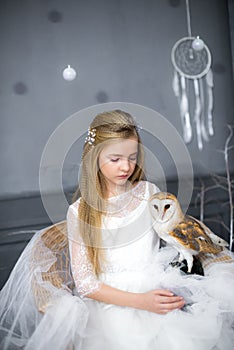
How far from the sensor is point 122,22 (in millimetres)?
2723

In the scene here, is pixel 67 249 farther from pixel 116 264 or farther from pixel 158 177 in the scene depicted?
pixel 158 177

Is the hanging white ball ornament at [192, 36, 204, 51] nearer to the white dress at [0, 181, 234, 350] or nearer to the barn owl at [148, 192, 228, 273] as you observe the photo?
the white dress at [0, 181, 234, 350]

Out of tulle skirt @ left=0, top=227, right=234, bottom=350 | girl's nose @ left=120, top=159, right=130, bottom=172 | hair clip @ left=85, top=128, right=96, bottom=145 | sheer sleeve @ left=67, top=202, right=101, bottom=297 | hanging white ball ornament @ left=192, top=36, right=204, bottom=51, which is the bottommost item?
tulle skirt @ left=0, top=227, right=234, bottom=350

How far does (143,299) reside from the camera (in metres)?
1.30

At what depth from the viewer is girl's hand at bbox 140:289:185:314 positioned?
4.15 ft

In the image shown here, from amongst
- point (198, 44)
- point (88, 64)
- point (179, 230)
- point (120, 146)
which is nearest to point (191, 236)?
point (179, 230)

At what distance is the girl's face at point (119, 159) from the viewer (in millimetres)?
1383

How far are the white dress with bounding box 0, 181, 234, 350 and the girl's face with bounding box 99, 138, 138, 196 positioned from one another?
0.11 m

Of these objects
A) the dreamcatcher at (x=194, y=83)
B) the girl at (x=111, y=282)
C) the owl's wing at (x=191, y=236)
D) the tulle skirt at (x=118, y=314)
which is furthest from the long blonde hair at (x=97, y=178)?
the dreamcatcher at (x=194, y=83)

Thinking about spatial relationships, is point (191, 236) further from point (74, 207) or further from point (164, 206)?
point (74, 207)

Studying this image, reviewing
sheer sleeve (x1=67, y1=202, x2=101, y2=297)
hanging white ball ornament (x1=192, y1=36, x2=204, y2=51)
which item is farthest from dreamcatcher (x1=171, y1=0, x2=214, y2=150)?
sheer sleeve (x1=67, y1=202, x2=101, y2=297)

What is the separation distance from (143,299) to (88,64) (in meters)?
1.69

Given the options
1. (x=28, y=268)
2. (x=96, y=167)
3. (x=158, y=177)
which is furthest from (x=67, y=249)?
(x=158, y=177)

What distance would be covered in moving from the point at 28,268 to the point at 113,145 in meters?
0.44
